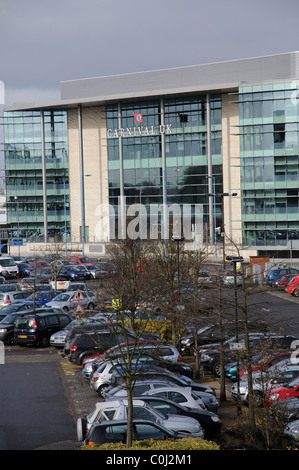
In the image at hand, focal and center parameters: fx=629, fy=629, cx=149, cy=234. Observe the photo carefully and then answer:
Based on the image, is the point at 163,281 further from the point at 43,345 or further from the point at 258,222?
the point at 258,222

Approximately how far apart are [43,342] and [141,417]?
1693cm

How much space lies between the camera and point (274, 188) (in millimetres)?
70562

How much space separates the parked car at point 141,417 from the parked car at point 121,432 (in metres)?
0.74

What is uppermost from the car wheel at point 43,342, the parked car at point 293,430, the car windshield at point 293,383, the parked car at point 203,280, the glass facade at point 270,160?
the glass facade at point 270,160

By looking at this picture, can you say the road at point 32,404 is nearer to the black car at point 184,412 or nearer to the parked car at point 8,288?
the black car at point 184,412

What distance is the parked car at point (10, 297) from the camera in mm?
40750

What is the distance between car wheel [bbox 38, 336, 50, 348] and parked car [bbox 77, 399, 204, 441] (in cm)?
1595

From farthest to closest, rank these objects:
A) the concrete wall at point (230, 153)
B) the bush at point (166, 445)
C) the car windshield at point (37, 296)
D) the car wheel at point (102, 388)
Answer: the concrete wall at point (230, 153) → the car windshield at point (37, 296) → the car wheel at point (102, 388) → the bush at point (166, 445)

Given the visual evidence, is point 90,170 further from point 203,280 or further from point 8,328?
point 203,280

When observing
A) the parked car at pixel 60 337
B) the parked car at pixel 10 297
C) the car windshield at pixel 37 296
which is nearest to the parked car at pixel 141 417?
the parked car at pixel 60 337

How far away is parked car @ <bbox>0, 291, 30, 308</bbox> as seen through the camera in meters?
40.8

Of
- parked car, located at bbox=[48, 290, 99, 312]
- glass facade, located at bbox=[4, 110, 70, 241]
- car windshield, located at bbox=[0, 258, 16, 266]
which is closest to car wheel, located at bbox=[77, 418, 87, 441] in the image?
parked car, located at bbox=[48, 290, 99, 312]

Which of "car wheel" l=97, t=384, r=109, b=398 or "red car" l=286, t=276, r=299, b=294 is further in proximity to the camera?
"red car" l=286, t=276, r=299, b=294

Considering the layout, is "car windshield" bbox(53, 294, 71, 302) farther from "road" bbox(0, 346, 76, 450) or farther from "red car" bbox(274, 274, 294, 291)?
"red car" bbox(274, 274, 294, 291)
